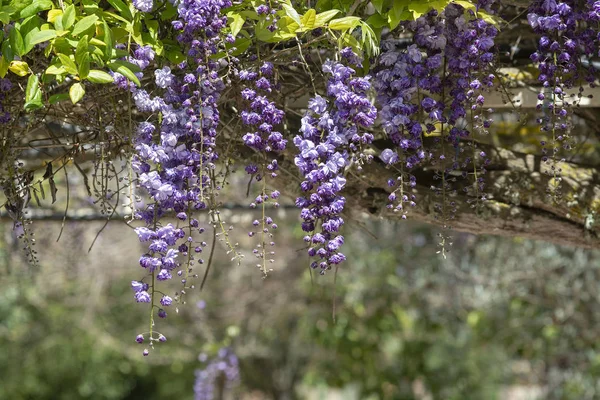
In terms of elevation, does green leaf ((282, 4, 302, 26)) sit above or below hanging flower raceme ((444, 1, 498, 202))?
above

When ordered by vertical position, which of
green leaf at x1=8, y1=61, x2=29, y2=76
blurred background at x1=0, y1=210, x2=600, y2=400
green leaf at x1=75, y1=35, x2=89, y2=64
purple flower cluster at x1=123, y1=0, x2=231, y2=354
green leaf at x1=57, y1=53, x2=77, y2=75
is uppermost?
green leaf at x1=75, y1=35, x2=89, y2=64

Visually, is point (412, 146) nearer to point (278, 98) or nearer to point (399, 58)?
point (399, 58)

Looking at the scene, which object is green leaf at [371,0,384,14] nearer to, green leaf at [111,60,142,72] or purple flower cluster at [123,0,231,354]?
purple flower cluster at [123,0,231,354]

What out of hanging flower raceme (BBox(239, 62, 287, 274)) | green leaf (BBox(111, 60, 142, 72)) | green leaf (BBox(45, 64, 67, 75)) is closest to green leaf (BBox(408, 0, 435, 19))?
hanging flower raceme (BBox(239, 62, 287, 274))

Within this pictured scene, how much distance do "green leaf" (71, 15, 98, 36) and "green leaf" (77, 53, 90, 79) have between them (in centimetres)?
4

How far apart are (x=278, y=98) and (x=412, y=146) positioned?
36 cm

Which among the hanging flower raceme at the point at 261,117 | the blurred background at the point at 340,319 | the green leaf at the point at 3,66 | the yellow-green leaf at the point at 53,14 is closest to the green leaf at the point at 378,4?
the hanging flower raceme at the point at 261,117

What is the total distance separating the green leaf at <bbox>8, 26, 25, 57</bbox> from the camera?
1.30 metres

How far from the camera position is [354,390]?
5.95 metres

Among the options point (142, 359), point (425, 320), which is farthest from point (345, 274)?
point (142, 359)

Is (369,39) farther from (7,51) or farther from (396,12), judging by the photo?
(7,51)

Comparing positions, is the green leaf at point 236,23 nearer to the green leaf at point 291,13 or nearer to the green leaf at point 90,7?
the green leaf at point 291,13

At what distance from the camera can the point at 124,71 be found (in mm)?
1294

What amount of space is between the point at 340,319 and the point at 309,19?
→ 4291mm
